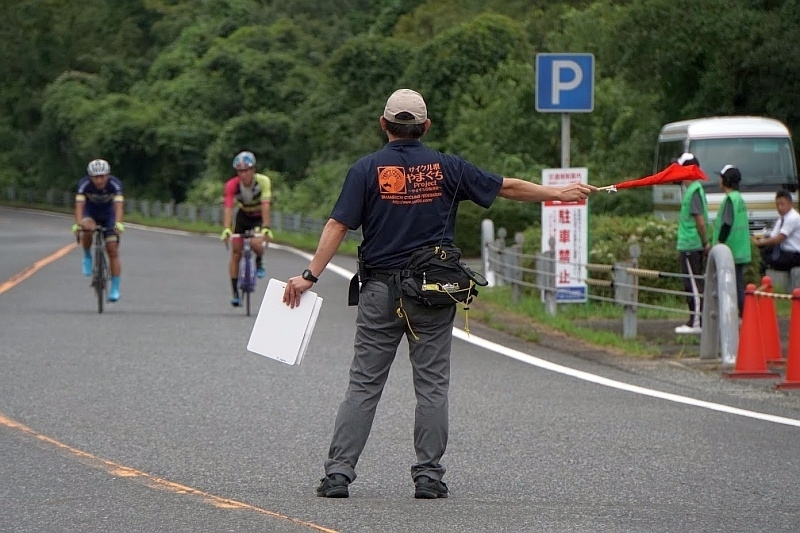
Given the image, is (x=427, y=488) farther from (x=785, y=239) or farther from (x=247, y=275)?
(x=785, y=239)

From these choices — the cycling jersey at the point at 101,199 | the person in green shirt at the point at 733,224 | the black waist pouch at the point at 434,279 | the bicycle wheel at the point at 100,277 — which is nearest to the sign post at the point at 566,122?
the person in green shirt at the point at 733,224

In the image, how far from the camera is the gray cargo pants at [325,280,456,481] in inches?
273

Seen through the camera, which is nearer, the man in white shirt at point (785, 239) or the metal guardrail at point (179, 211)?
the man in white shirt at point (785, 239)

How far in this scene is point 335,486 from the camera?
6855 millimetres

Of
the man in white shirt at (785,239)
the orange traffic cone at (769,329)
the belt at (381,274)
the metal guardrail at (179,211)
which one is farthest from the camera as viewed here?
the metal guardrail at (179,211)

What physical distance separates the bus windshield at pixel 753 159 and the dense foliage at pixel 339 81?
213cm

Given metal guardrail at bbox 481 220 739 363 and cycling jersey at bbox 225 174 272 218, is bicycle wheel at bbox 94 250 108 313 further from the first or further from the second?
metal guardrail at bbox 481 220 739 363

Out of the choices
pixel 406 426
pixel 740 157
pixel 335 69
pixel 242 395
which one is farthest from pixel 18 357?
pixel 335 69

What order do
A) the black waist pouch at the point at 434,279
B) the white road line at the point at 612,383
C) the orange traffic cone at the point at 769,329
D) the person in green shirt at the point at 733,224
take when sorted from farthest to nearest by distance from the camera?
the person in green shirt at the point at 733,224, the orange traffic cone at the point at 769,329, the white road line at the point at 612,383, the black waist pouch at the point at 434,279

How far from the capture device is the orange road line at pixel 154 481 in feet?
21.0

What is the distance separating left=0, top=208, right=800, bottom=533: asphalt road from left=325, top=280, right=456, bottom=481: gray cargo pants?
0.78 ft

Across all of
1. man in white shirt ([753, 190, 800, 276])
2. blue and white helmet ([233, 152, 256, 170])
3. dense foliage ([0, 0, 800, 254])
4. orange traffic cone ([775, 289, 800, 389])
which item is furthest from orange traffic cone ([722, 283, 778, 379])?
dense foliage ([0, 0, 800, 254])

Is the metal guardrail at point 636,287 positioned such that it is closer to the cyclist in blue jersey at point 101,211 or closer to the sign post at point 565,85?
the sign post at point 565,85

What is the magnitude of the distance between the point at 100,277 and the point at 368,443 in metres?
9.48
